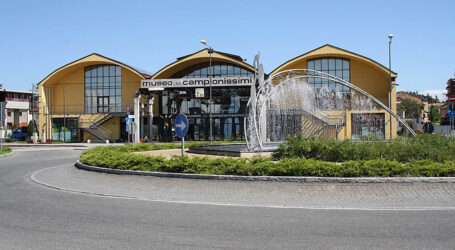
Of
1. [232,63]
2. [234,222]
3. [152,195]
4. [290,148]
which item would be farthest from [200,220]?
[232,63]

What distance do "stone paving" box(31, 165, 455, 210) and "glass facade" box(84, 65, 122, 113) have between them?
43471 millimetres

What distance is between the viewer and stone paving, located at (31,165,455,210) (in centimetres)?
905

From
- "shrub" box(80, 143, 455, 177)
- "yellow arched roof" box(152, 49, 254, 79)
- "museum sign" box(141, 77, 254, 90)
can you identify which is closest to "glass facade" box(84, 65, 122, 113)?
"yellow arched roof" box(152, 49, 254, 79)

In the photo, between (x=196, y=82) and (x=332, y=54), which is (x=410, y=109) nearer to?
(x=332, y=54)

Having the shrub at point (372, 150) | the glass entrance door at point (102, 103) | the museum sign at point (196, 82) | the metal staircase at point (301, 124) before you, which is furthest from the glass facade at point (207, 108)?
the shrub at point (372, 150)

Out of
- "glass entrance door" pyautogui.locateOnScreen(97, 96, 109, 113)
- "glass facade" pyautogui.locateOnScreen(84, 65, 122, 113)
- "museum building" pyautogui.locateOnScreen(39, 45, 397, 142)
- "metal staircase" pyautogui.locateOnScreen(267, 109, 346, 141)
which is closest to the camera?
"metal staircase" pyautogui.locateOnScreen(267, 109, 346, 141)

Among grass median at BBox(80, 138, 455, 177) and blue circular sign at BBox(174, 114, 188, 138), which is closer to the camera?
grass median at BBox(80, 138, 455, 177)

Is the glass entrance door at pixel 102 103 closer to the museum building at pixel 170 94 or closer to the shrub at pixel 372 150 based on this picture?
the museum building at pixel 170 94

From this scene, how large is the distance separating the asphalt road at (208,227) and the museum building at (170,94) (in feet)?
115

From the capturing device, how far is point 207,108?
171 ft

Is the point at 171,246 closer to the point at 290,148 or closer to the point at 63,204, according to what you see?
the point at 63,204

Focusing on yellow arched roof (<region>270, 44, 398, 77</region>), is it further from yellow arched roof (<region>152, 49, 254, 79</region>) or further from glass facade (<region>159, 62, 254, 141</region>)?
glass facade (<region>159, 62, 254, 141</region>)

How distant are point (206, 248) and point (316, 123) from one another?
37.1 m

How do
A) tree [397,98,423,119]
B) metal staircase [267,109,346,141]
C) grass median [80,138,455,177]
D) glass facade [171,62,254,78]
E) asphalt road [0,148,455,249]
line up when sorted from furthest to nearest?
tree [397,98,423,119] → glass facade [171,62,254,78] → metal staircase [267,109,346,141] → grass median [80,138,455,177] → asphalt road [0,148,455,249]
